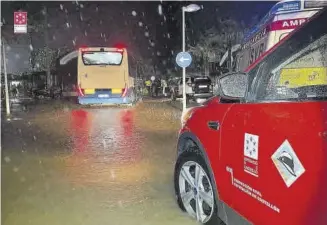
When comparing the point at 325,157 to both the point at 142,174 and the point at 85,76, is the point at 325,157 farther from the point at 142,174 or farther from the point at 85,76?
the point at 85,76

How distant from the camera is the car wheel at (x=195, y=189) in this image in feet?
13.1

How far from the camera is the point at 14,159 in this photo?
8.01 m

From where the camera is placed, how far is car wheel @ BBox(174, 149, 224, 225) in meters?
3.99

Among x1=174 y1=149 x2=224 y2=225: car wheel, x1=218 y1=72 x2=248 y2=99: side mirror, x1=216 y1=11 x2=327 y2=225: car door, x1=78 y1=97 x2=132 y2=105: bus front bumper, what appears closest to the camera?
x1=216 y1=11 x2=327 y2=225: car door

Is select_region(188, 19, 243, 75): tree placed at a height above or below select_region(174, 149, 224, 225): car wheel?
above

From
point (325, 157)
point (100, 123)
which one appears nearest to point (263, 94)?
point (325, 157)

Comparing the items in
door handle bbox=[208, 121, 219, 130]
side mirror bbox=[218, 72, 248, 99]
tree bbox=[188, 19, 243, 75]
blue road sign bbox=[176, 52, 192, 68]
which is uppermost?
tree bbox=[188, 19, 243, 75]

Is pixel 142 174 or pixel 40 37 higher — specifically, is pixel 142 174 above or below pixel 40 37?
below

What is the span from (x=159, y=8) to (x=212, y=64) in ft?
36.8

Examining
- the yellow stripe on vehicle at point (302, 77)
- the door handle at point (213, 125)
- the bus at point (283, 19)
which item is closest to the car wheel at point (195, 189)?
the door handle at point (213, 125)

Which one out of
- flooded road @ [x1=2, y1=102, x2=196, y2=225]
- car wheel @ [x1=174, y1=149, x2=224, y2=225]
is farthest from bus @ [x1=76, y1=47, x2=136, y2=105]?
car wheel @ [x1=174, y1=149, x2=224, y2=225]

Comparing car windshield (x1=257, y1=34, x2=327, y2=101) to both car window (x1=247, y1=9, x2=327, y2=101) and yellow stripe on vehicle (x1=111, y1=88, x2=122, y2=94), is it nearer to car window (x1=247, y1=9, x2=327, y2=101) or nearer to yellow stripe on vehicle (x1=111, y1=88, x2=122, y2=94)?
car window (x1=247, y1=9, x2=327, y2=101)

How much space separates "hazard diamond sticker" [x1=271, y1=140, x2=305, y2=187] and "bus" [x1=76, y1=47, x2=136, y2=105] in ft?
67.0

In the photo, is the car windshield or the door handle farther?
the door handle
